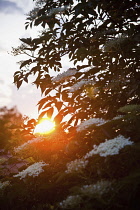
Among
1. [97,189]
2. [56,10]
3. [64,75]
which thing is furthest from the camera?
[56,10]

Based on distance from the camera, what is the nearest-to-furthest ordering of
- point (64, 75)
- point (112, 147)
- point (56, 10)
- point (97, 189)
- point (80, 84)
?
point (97, 189), point (112, 147), point (80, 84), point (64, 75), point (56, 10)

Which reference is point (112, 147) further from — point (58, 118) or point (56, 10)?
point (56, 10)

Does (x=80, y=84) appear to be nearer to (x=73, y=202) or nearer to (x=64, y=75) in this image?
(x=64, y=75)

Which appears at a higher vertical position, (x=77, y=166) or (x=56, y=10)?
(x=56, y=10)

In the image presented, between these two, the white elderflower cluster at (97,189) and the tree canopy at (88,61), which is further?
the tree canopy at (88,61)

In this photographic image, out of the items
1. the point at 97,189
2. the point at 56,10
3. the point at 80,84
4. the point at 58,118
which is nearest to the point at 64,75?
the point at 80,84

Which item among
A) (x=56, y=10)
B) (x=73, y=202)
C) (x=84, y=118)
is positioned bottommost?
(x=73, y=202)

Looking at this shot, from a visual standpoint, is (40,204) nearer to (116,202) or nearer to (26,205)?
(26,205)

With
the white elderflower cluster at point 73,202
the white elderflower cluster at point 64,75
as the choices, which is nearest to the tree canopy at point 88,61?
the white elderflower cluster at point 64,75

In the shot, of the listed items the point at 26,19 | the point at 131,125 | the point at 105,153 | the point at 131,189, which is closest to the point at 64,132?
the point at 131,125

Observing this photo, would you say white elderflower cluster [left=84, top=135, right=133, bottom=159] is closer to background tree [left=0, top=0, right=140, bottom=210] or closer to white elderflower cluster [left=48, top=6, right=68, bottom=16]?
background tree [left=0, top=0, right=140, bottom=210]

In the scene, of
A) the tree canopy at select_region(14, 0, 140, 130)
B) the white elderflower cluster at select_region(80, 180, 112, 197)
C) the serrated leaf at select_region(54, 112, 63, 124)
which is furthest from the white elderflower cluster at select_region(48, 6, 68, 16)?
the white elderflower cluster at select_region(80, 180, 112, 197)

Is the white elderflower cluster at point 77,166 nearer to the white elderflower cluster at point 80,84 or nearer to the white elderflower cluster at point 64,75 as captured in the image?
the white elderflower cluster at point 80,84

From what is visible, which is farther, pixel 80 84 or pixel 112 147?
pixel 80 84
